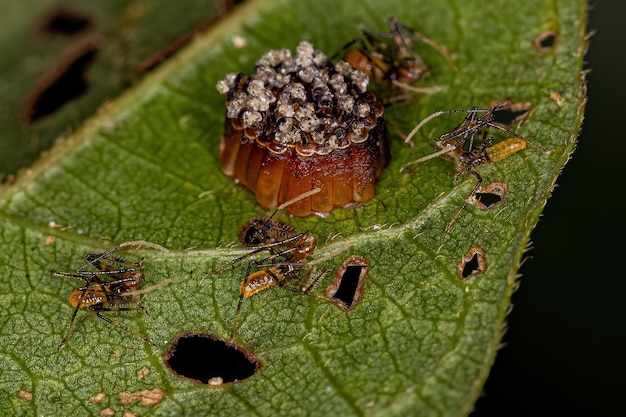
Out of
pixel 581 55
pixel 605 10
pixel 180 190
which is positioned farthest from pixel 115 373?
pixel 605 10

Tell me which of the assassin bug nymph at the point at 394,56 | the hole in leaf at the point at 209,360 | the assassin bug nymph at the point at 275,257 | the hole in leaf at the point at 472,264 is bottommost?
the hole in leaf at the point at 472,264

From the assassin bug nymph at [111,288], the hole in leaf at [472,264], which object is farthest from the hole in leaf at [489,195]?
the assassin bug nymph at [111,288]

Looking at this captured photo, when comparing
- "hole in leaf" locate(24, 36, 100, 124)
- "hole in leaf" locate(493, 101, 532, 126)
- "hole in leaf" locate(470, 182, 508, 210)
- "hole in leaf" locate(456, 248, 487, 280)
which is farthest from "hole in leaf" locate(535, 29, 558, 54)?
"hole in leaf" locate(24, 36, 100, 124)

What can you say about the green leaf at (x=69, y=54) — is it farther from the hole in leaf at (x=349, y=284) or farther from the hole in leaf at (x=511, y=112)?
the hole in leaf at (x=349, y=284)

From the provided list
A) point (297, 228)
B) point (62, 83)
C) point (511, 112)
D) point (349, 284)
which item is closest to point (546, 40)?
point (511, 112)

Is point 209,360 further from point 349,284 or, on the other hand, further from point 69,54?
point 69,54

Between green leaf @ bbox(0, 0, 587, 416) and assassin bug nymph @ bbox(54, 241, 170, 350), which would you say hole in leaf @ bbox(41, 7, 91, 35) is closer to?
green leaf @ bbox(0, 0, 587, 416)
